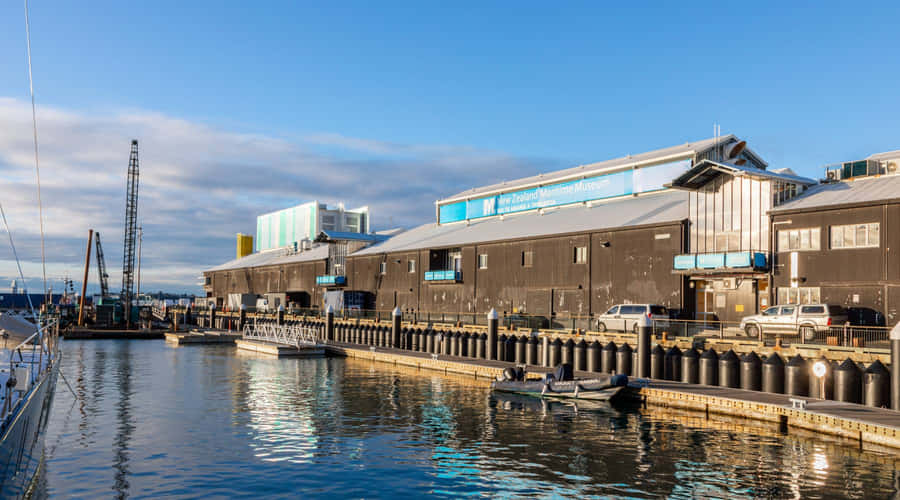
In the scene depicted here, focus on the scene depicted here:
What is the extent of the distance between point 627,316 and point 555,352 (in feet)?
18.8

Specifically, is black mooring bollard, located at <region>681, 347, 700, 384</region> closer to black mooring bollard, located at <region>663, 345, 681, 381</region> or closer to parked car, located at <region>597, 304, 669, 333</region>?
black mooring bollard, located at <region>663, 345, 681, 381</region>

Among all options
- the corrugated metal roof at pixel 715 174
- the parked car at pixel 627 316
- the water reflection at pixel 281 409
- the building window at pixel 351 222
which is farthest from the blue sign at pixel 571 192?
the building window at pixel 351 222

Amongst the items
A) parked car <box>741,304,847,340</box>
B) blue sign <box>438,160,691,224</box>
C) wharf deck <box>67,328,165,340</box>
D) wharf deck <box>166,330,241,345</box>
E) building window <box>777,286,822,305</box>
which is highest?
blue sign <box>438,160,691,224</box>

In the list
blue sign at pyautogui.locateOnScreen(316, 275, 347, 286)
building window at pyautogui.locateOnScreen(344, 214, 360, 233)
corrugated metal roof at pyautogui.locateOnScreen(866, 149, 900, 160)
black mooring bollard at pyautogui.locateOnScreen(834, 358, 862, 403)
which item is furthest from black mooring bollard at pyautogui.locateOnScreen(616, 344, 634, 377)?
building window at pyautogui.locateOnScreen(344, 214, 360, 233)

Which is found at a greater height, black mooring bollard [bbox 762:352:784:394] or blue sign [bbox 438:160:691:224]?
blue sign [bbox 438:160:691:224]

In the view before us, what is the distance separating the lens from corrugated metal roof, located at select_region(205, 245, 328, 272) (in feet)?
291

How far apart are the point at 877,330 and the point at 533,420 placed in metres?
16.4

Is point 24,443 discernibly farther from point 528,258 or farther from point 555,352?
point 528,258

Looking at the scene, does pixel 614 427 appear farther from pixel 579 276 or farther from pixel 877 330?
pixel 579 276

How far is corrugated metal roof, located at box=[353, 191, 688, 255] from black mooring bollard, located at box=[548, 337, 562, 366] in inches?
517

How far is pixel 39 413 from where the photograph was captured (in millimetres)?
16406

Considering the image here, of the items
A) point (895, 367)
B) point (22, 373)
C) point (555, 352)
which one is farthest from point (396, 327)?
A: point (22, 373)

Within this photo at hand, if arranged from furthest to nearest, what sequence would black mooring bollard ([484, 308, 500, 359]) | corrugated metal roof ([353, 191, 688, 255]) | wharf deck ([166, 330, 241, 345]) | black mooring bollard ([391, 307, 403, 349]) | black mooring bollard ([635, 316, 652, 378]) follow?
wharf deck ([166, 330, 241, 345])
black mooring bollard ([391, 307, 403, 349])
corrugated metal roof ([353, 191, 688, 255])
black mooring bollard ([484, 308, 500, 359])
black mooring bollard ([635, 316, 652, 378])

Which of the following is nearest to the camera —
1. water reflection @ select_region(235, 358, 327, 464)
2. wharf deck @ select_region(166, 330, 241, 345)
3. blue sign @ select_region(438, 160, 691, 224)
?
water reflection @ select_region(235, 358, 327, 464)
